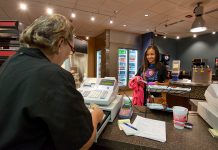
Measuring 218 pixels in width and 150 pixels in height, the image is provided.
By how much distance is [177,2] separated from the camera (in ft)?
12.1

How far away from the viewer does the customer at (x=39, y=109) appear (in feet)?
1.71

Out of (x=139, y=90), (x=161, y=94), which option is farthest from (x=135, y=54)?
(x=161, y=94)

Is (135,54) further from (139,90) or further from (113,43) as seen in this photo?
(139,90)

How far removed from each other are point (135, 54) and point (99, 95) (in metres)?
6.42

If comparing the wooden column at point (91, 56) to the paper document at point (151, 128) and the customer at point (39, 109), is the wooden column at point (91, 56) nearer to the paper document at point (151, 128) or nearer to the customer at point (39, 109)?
the paper document at point (151, 128)

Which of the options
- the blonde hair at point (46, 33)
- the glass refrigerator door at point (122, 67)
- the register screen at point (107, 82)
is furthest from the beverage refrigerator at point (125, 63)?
the blonde hair at point (46, 33)

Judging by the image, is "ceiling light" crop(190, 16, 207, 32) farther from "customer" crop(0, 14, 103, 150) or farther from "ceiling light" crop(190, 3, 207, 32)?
"customer" crop(0, 14, 103, 150)

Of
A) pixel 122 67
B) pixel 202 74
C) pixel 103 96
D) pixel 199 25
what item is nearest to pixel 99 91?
pixel 103 96

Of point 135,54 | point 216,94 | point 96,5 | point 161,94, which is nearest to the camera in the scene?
point 216,94

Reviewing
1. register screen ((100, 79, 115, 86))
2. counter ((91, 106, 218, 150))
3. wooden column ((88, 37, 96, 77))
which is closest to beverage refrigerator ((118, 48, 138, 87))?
wooden column ((88, 37, 96, 77))

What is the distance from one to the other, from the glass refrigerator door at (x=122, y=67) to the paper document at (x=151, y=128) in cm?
588

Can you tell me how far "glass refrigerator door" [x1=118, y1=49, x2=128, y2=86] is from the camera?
702cm

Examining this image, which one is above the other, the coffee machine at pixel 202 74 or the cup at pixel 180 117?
the coffee machine at pixel 202 74

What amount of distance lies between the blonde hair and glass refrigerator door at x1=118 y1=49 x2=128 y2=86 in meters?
6.29
